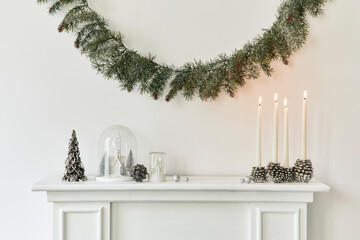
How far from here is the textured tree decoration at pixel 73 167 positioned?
58.7 inches

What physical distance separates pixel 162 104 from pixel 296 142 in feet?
1.59

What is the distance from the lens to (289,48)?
1.62 m

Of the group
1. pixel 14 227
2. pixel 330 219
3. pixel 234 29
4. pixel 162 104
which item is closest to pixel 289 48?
pixel 234 29

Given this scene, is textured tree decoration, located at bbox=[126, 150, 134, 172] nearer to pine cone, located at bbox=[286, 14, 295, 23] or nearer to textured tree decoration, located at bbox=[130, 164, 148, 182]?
textured tree decoration, located at bbox=[130, 164, 148, 182]

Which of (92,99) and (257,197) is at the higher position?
(92,99)

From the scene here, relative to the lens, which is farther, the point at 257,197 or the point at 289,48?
the point at 289,48

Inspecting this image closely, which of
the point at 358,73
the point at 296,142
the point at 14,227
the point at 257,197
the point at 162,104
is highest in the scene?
the point at 358,73

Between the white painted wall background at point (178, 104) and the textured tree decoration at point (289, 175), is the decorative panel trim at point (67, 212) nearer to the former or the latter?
the white painted wall background at point (178, 104)

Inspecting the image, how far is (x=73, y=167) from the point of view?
1.50 m

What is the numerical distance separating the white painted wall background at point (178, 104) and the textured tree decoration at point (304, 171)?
130mm

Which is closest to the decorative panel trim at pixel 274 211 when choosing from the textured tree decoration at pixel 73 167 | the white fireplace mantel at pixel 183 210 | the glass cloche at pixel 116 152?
the white fireplace mantel at pixel 183 210

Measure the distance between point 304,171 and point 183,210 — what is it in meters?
0.40

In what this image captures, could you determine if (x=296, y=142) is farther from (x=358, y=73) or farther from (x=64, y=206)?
(x=64, y=206)

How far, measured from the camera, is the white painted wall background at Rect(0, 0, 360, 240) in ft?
5.34
